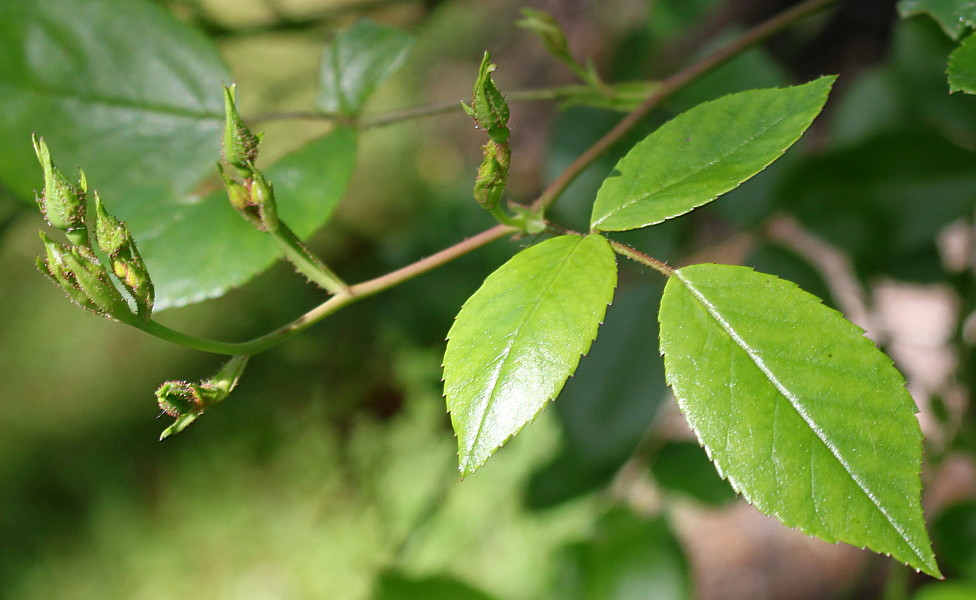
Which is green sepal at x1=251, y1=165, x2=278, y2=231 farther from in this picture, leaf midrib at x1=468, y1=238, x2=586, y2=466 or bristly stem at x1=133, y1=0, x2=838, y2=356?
leaf midrib at x1=468, y1=238, x2=586, y2=466

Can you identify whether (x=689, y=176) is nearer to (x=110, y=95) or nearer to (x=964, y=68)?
(x=964, y=68)

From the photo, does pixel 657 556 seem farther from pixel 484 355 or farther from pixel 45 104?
pixel 45 104

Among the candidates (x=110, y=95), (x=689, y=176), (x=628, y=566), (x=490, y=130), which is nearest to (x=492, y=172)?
(x=490, y=130)

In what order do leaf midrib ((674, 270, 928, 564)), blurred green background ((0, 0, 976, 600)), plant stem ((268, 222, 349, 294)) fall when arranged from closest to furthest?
leaf midrib ((674, 270, 928, 564))
plant stem ((268, 222, 349, 294))
blurred green background ((0, 0, 976, 600))

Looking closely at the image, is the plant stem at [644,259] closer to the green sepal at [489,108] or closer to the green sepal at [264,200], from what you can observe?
the green sepal at [489,108]

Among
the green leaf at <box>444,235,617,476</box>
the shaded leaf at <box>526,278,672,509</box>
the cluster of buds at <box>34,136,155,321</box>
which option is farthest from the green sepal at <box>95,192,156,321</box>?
the shaded leaf at <box>526,278,672,509</box>

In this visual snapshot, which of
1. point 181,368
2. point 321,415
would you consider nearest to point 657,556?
point 321,415

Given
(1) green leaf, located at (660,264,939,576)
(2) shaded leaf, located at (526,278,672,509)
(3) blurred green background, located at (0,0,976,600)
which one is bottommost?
(3) blurred green background, located at (0,0,976,600)

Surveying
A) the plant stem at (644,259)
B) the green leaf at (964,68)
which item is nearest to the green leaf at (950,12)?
the green leaf at (964,68)
